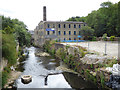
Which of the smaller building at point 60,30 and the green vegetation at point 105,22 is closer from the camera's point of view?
the green vegetation at point 105,22

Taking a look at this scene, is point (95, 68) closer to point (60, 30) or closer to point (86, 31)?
point (86, 31)

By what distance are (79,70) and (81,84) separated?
129 inches

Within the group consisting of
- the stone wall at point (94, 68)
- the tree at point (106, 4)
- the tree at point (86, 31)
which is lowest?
the stone wall at point (94, 68)

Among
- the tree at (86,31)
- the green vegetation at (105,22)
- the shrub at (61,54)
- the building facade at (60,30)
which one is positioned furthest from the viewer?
the building facade at (60,30)

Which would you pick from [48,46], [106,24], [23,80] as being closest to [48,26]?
[48,46]

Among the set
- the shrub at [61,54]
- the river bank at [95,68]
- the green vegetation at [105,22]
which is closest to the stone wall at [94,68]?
the river bank at [95,68]

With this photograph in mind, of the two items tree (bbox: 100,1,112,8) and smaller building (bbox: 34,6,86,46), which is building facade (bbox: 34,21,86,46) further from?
tree (bbox: 100,1,112,8)

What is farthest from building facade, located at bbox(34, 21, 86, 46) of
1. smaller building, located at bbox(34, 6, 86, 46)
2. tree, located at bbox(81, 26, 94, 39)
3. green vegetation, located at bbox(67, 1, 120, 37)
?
green vegetation, located at bbox(67, 1, 120, 37)

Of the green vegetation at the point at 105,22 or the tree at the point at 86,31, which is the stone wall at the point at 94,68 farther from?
the green vegetation at the point at 105,22

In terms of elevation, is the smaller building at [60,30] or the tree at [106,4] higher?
the tree at [106,4]

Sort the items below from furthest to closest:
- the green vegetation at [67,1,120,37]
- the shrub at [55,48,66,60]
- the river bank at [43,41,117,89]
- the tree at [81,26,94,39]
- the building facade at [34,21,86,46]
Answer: the building facade at [34,21,86,46] → the tree at [81,26,94,39] → the green vegetation at [67,1,120,37] → the shrub at [55,48,66,60] → the river bank at [43,41,117,89]

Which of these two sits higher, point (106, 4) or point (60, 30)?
point (106, 4)

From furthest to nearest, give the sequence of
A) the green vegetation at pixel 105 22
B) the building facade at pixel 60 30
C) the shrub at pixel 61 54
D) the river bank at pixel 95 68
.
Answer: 1. the building facade at pixel 60 30
2. the green vegetation at pixel 105 22
3. the shrub at pixel 61 54
4. the river bank at pixel 95 68

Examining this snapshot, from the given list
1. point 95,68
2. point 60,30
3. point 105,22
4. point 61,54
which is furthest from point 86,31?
point 95,68
